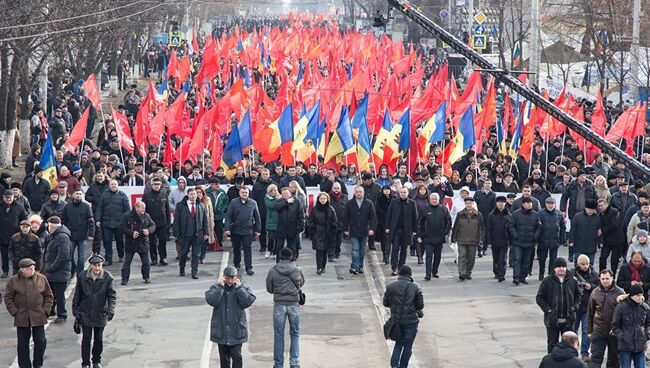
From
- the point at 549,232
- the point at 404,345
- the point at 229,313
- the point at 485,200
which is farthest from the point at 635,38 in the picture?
the point at 229,313

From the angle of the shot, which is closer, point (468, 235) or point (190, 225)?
point (468, 235)

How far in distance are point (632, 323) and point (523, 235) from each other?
5945 millimetres

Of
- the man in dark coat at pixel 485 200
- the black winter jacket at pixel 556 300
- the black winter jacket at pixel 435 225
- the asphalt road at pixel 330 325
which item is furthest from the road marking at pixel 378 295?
the man in dark coat at pixel 485 200

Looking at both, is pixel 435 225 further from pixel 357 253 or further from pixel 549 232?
pixel 549 232

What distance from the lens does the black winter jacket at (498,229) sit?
20.4 metres

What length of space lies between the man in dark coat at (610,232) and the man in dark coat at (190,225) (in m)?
5.45

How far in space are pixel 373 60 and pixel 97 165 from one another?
874 inches

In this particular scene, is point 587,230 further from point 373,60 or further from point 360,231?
point 373,60

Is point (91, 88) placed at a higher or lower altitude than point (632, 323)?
higher

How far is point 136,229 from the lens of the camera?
19734 mm

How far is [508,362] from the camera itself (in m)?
15.4

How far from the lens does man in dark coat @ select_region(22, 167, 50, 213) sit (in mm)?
22281

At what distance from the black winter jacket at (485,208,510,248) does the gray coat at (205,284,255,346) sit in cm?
730

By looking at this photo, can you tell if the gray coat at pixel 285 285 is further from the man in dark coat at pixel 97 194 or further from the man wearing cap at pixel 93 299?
the man in dark coat at pixel 97 194
